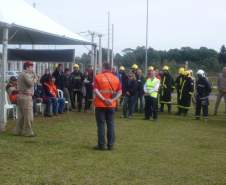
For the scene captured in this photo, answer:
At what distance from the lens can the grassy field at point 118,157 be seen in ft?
26.7

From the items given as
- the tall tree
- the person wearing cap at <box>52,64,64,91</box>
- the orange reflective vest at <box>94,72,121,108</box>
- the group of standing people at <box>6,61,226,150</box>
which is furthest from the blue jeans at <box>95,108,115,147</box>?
the tall tree

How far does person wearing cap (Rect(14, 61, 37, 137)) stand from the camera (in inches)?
481

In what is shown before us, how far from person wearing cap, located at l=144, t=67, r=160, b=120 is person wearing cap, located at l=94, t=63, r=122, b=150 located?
22.1 ft

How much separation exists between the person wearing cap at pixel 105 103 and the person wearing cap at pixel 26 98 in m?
2.15

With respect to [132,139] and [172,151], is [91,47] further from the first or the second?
[172,151]

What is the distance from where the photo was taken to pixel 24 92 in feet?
40.6

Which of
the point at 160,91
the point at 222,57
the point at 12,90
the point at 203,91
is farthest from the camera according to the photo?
the point at 222,57

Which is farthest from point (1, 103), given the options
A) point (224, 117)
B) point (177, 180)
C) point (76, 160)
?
point (224, 117)

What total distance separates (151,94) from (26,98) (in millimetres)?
6285

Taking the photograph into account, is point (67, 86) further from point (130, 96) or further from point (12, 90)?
point (12, 90)

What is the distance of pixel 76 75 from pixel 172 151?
29.3ft

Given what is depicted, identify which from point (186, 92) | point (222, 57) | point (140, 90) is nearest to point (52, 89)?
point (140, 90)

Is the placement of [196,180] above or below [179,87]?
below

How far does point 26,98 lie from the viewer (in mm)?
12359
